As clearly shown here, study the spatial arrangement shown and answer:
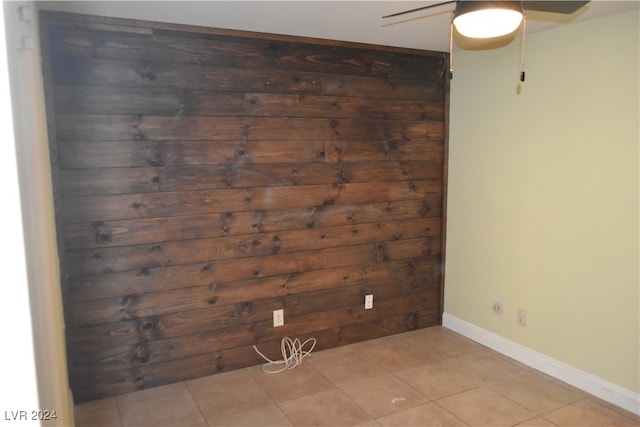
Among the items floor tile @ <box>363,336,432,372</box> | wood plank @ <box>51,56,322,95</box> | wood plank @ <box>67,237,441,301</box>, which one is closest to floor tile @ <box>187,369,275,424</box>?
wood plank @ <box>67,237,441,301</box>

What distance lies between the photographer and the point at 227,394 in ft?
9.36

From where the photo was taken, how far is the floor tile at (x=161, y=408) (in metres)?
2.58

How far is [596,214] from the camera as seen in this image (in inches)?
107

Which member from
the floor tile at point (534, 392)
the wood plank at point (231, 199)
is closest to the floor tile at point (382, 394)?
the floor tile at point (534, 392)

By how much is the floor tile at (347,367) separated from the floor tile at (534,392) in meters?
0.74

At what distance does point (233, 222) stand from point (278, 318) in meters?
0.74

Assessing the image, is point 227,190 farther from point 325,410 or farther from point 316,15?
point 325,410

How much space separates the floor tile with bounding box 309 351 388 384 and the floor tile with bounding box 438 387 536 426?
1.70 feet

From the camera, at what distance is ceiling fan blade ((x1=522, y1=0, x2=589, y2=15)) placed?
70.9 inches

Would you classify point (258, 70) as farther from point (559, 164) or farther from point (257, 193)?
point (559, 164)

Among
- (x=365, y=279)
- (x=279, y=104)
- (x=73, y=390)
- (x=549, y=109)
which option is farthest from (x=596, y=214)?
(x=73, y=390)

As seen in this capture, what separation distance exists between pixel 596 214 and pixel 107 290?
280 centimetres

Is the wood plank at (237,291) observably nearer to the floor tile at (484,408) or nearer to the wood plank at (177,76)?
the floor tile at (484,408)

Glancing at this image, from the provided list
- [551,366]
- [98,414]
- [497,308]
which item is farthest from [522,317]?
[98,414]
